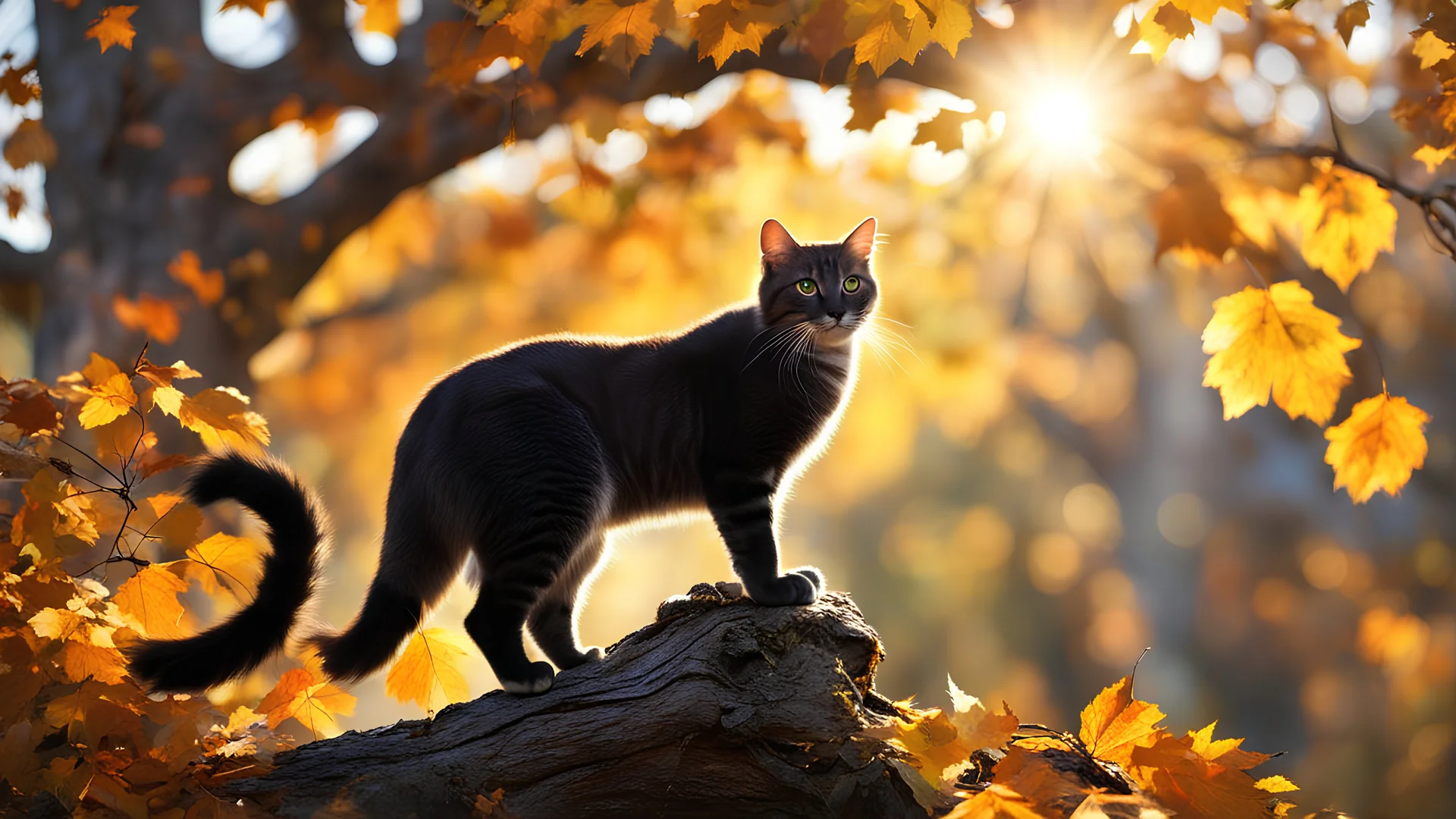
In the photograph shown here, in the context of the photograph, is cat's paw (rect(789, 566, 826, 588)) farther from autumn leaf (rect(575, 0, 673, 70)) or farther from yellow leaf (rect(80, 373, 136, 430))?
yellow leaf (rect(80, 373, 136, 430))

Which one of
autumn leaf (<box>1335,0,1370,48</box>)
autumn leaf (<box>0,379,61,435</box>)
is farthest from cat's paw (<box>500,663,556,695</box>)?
autumn leaf (<box>1335,0,1370,48</box>)

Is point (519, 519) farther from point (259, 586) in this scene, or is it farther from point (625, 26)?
point (625, 26)

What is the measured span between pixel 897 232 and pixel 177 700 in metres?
6.21

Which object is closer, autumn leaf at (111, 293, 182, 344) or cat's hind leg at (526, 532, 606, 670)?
cat's hind leg at (526, 532, 606, 670)

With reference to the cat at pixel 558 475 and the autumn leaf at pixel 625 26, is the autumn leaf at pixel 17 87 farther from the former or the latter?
the autumn leaf at pixel 625 26

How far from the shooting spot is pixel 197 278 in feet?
14.9

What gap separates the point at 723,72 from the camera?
4.05m

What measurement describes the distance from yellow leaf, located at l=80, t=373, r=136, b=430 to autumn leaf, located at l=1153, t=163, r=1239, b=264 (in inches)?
128

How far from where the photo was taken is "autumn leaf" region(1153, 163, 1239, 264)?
3.24 meters

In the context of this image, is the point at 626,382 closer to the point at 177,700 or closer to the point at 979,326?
the point at 177,700

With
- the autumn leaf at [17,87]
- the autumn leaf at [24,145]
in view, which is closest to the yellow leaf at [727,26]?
the autumn leaf at [17,87]

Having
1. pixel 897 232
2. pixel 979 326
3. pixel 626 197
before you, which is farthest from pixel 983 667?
pixel 626 197

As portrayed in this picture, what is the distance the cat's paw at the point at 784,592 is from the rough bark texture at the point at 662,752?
18cm

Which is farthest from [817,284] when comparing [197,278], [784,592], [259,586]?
[197,278]
